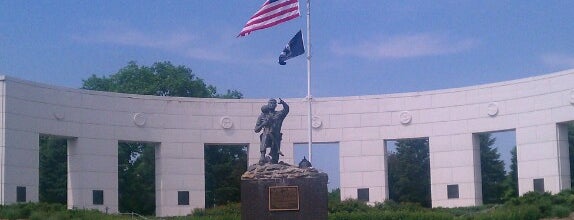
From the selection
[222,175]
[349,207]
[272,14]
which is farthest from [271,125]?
[222,175]

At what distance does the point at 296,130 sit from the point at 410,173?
15.4 m

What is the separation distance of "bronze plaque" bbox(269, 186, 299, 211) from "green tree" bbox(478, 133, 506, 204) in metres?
27.6

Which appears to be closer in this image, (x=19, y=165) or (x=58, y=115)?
(x=19, y=165)

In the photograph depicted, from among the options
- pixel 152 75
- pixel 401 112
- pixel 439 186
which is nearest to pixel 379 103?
pixel 401 112

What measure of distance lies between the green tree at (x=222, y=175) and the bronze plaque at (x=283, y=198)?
24.2 m

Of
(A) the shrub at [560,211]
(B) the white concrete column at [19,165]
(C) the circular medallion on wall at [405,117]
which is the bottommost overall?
(A) the shrub at [560,211]

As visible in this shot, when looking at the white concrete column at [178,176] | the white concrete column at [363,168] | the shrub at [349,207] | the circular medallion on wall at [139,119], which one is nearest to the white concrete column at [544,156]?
the white concrete column at [363,168]

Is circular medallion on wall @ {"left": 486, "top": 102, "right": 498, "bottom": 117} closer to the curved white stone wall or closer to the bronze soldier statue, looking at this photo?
the curved white stone wall

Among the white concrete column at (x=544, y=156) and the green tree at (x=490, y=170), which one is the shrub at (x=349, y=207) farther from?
the green tree at (x=490, y=170)

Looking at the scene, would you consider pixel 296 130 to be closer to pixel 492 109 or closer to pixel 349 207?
pixel 349 207

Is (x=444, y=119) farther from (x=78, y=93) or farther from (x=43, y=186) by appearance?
(x=43, y=186)

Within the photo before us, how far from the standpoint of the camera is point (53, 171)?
47.0 meters

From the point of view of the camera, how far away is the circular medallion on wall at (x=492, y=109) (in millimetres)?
34281

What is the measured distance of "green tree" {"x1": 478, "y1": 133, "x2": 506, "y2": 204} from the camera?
4788 centimetres
